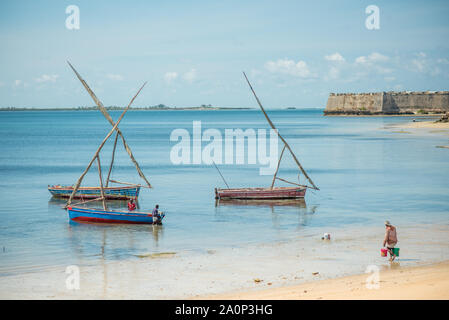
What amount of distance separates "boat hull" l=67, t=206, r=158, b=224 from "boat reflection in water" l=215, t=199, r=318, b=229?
16.3 ft

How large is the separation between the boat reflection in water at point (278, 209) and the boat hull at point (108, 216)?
4979 millimetres

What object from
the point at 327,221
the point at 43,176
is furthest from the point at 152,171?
the point at 327,221

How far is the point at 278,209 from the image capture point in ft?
112

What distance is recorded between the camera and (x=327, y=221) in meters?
29.8

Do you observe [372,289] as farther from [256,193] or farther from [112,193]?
[112,193]

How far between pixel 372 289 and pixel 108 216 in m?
17.2

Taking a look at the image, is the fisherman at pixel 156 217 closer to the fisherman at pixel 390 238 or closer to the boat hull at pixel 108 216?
the boat hull at pixel 108 216

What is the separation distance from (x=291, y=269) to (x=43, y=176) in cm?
3901

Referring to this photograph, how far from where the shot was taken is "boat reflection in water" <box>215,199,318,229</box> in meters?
30.4

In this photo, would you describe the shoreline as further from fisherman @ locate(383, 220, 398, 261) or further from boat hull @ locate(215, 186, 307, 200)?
boat hull @ locate(215, 186, 307, 200)

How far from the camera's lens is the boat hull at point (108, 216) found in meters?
28.6

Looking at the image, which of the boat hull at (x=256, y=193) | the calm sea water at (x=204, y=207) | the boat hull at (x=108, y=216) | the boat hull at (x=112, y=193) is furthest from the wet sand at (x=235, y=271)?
the boat hull at (x=112, y=193)

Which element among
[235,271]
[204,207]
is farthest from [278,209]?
[235,271]
